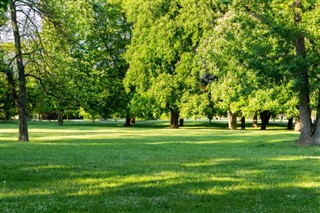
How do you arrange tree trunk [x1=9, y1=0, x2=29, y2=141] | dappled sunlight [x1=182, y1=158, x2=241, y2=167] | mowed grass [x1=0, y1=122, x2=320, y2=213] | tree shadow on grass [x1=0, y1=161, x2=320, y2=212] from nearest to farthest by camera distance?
tree shadow on grass [x1=0, y1=161, x2=320, y2=212] < mowed grass [x1=0, y1=122, x2=320, y2=213] < dappled sunlight [x1=182, y1=158, x2=241, y2=167] < tree trunk [x1=9, y1=0, x2=29, y2=141]

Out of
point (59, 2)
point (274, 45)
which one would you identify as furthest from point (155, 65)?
point (274, 45)

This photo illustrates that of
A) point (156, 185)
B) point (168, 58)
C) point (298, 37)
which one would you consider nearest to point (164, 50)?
point (168, 58)

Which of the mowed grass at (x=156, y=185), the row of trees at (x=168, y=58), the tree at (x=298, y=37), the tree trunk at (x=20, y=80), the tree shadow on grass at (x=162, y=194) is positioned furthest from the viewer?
the tree trunk at (x=20, y=80)

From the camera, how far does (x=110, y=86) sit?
57.3m

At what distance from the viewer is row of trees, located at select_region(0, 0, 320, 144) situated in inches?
953

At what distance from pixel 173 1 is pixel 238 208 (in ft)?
135

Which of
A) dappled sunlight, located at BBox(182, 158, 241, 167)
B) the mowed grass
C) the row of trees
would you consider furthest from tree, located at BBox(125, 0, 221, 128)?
the mowed grass

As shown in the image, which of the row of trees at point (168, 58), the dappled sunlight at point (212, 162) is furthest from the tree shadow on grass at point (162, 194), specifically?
the row of trees at point (168, 58)

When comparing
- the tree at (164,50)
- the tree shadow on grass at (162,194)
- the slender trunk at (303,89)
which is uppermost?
the tree at (164,50)

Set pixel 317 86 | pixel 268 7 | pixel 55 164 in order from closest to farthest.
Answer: pixel 55 164 < pixel 317 86 < pixel 268 7

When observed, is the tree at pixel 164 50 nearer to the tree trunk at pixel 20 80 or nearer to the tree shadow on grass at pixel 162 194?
the tree trunk at pixel 20 80

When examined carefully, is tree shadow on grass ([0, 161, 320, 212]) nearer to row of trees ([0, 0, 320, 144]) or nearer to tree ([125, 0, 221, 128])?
row of trees ([0, 0, 320, 144])

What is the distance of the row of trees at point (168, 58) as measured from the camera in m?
24.2

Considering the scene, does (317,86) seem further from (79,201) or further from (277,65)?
(79,201)
